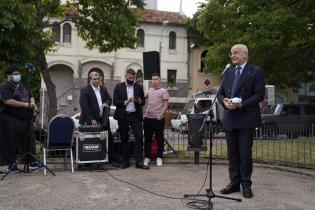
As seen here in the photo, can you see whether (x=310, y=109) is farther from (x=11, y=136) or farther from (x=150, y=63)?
(x=11, y=136)

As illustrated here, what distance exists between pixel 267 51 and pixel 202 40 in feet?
67.3

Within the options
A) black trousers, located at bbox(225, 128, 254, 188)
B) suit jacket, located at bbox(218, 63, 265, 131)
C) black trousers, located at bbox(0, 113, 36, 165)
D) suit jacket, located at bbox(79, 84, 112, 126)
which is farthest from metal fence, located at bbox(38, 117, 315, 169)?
suit jacket, located at bbox(218, 63, 265, 131)

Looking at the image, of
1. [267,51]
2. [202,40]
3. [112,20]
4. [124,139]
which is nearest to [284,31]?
[267,51]

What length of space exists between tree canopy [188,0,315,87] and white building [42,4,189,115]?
11.9 metres

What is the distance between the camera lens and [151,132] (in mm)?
10516

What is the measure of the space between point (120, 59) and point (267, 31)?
74.0ft

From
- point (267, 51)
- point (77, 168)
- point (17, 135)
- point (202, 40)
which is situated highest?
point (202, 40)

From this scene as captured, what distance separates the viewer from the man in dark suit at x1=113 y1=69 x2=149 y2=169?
10.1 m

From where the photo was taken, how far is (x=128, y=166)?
10203 mm

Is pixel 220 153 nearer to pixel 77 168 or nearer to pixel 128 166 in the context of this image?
pixel 128 166

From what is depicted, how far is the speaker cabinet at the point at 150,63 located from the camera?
438 inches

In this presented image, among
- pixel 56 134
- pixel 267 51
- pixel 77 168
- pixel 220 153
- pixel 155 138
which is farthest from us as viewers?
pixel 267 51

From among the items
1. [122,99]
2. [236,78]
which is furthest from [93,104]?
[236,78]

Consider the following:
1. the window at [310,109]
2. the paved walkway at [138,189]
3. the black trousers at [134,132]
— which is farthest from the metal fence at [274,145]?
the window at [310,109]
